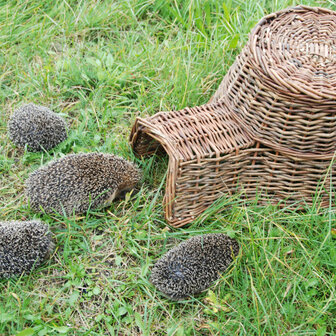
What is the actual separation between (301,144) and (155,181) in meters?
1.36

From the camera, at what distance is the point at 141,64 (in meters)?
4.86

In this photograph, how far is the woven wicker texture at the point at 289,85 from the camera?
324 cm

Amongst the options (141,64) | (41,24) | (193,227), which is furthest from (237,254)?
(41,24)

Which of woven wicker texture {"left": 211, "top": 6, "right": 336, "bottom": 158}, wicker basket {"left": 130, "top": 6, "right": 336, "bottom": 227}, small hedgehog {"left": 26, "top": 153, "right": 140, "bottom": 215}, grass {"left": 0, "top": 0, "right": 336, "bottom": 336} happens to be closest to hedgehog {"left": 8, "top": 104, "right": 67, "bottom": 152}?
grass {"left": 0, "top": 0, "right": 336, "bottom": 336}

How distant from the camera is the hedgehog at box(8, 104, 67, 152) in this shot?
4180 mm

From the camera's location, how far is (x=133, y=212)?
152 inches

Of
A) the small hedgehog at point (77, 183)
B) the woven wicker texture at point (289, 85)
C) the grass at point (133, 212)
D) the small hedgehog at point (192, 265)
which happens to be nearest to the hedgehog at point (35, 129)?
the grass at point (133, 212)

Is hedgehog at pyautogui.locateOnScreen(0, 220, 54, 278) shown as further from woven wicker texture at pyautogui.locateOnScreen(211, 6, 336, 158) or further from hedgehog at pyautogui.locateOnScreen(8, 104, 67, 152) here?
woven wicker texture at pyautogui.locateOnScreen(211, 6, 336, 158)

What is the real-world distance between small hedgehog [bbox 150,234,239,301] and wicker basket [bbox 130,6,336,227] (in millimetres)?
381

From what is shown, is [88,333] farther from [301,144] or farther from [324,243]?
[301,144]

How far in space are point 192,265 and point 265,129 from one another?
1.18m

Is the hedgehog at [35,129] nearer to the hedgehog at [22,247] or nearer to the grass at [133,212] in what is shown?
the grass at [133,212]

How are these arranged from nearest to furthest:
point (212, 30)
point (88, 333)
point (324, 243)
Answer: point (88, 333)
point (324, 243)
point (212, 30)

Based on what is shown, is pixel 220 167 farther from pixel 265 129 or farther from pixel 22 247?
pixel 22 247
